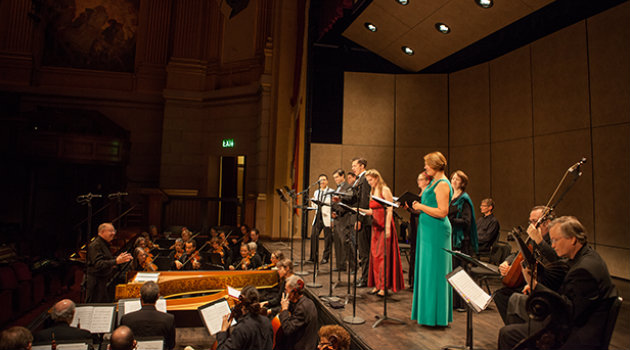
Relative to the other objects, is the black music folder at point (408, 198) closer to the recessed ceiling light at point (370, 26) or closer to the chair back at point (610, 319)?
the chair back at point (610, 319)

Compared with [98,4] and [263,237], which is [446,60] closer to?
[263,237]

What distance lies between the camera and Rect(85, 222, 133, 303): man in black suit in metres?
4.57

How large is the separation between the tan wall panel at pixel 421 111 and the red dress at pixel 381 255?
5.57 metres

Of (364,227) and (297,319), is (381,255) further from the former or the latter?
(297,319)

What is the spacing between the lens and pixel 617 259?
20.2ft

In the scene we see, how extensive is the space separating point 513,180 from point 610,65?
8.73ft

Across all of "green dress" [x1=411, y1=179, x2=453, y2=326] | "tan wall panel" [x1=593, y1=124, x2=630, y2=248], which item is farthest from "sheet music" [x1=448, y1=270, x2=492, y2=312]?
"tan wall panel" [x1=593, y1=124, x2=630, y2=248]

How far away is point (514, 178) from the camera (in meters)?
8.05

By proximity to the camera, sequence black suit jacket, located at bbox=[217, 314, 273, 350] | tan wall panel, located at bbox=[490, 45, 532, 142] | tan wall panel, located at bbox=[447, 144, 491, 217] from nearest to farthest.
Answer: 1. black suit jacket, located at bbox=[217, 314, 273, 350]
2. tan wall panel, located at bbox=[490, 45, 532, 142]
3. tan wall panel, located at bbox=[447, 144, 491, 217]

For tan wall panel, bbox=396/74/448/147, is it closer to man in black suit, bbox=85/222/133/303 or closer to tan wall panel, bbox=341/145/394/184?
tan wall panel, bbox=341/145/394/184

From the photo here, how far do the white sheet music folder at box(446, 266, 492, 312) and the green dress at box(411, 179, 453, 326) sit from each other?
72 centimetres

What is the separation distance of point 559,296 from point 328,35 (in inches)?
334

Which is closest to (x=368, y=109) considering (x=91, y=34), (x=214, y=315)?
(x=214, y=315)

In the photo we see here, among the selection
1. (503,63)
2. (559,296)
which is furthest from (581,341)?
(503,63)
